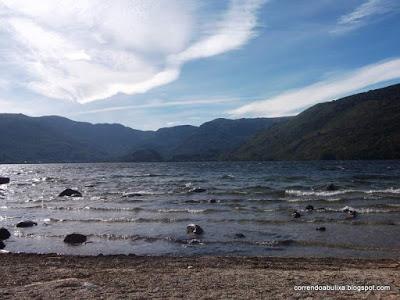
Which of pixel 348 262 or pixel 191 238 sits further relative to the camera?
pixel 191 238

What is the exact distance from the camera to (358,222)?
1238 inches

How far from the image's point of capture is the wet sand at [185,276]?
1337 centimetres

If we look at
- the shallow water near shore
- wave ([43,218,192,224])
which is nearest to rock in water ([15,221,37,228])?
the shallow water near shore

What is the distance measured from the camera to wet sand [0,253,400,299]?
13367 millimetres

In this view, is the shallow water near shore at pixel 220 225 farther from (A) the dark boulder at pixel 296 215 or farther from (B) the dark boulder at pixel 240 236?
(A) the dark boulder at pixel 296 215

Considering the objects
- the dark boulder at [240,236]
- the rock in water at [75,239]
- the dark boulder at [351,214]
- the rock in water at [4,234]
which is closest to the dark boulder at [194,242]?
the dark boulder at [240,236]

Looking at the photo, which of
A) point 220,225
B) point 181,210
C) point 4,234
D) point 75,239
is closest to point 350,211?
point 220,225

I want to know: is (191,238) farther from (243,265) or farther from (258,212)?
(258,212)

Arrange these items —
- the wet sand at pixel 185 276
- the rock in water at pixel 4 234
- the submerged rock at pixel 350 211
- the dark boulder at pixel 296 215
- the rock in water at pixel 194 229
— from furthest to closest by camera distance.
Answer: the dark boulder at pixel 296 215 → the submerged rock at pixel 350 211 → the rock in water at pixel 4 234 → the rock in water at pixel 194 229 → the wet sand at pixel 185 276

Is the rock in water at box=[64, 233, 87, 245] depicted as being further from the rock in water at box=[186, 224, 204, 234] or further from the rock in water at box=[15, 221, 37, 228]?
the rock in water at box=[15, 221, 37, 228]

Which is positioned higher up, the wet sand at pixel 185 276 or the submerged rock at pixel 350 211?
the wet sand at pixel 185 276

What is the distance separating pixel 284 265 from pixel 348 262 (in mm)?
3010

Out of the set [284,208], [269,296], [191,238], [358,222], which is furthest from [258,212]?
[269,296]

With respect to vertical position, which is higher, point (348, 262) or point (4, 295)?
point (4, 295)
